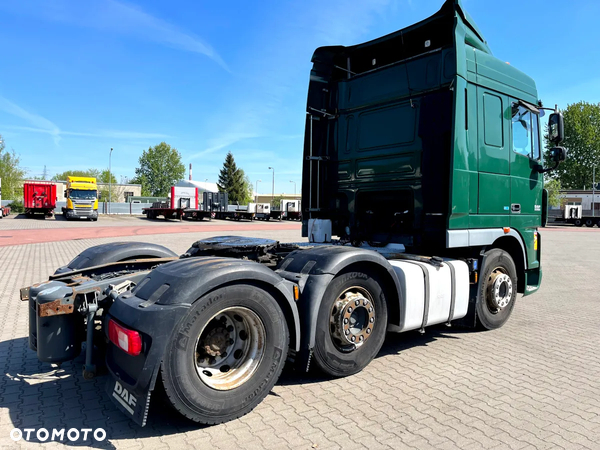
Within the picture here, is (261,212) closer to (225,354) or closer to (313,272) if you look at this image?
(313,272)

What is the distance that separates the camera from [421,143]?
16.9 ft

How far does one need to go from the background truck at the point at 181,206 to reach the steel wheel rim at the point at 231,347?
3712 cm

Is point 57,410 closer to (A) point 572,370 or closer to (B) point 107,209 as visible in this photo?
(A) point 572,370

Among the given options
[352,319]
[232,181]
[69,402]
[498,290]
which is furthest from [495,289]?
[232,181]

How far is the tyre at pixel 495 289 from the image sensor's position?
535 centimetres

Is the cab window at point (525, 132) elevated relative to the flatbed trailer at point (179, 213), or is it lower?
elevated

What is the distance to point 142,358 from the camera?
2701 millimetres

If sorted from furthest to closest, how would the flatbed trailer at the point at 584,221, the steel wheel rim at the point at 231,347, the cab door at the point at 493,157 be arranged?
1. the flatbed trailer at the point at 584,221
2. the cab door at the point at 493,157
3. the steel wheel rim at the point at 231,347

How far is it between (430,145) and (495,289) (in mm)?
2082

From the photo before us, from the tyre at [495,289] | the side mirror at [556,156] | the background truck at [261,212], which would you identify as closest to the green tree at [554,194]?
the background truck at [261,212]

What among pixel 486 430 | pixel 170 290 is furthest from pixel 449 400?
pixel 170 290

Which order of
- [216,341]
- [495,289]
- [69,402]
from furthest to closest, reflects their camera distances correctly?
[495,289]
[69,402]
[216,341]

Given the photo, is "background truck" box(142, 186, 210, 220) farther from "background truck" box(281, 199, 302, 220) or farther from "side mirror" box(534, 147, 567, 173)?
"side mirror" box(534, 147, 567, 173)

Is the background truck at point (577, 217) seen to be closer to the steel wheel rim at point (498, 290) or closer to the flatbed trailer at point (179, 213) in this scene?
the flatbed trailer at point (179, 213)
